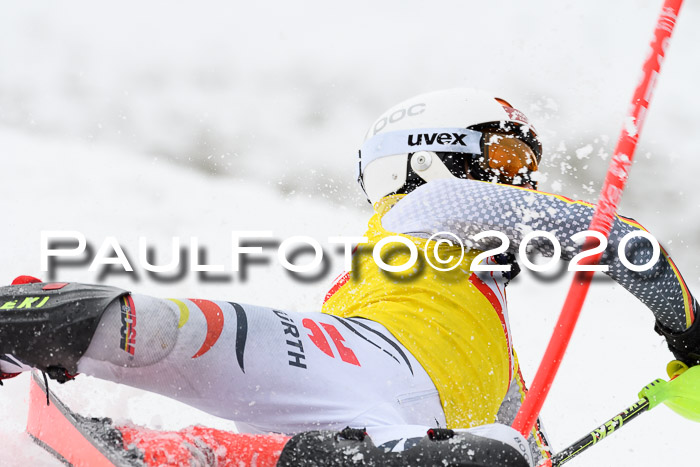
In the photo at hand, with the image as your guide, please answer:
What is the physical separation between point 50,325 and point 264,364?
0.44 meters

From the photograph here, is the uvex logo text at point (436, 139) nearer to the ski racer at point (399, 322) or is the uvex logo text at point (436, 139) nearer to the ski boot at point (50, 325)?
the ski racer at point (399, 322)

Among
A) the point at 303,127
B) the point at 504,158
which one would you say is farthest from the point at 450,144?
the point at 303,127

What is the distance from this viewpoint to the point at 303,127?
9234mm

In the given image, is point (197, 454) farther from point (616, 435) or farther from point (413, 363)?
point (616, 435)

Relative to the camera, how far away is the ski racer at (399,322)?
141cm

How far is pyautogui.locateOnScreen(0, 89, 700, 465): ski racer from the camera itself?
1414 millimetres

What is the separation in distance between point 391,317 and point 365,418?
0.37m

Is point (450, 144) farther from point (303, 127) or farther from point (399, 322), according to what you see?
point (303, 127)

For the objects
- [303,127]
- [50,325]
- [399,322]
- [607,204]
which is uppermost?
[607,204]

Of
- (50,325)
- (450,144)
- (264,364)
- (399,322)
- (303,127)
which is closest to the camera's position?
(50,325)

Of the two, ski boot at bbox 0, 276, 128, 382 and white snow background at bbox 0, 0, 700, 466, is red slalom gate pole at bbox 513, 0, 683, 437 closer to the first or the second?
ski boot at bbox 0, 276, 128, 382

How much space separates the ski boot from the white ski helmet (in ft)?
4.41

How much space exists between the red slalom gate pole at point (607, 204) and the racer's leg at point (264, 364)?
0.82ft

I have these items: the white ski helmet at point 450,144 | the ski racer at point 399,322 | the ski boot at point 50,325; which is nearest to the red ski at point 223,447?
the ski racer at point 399,322
